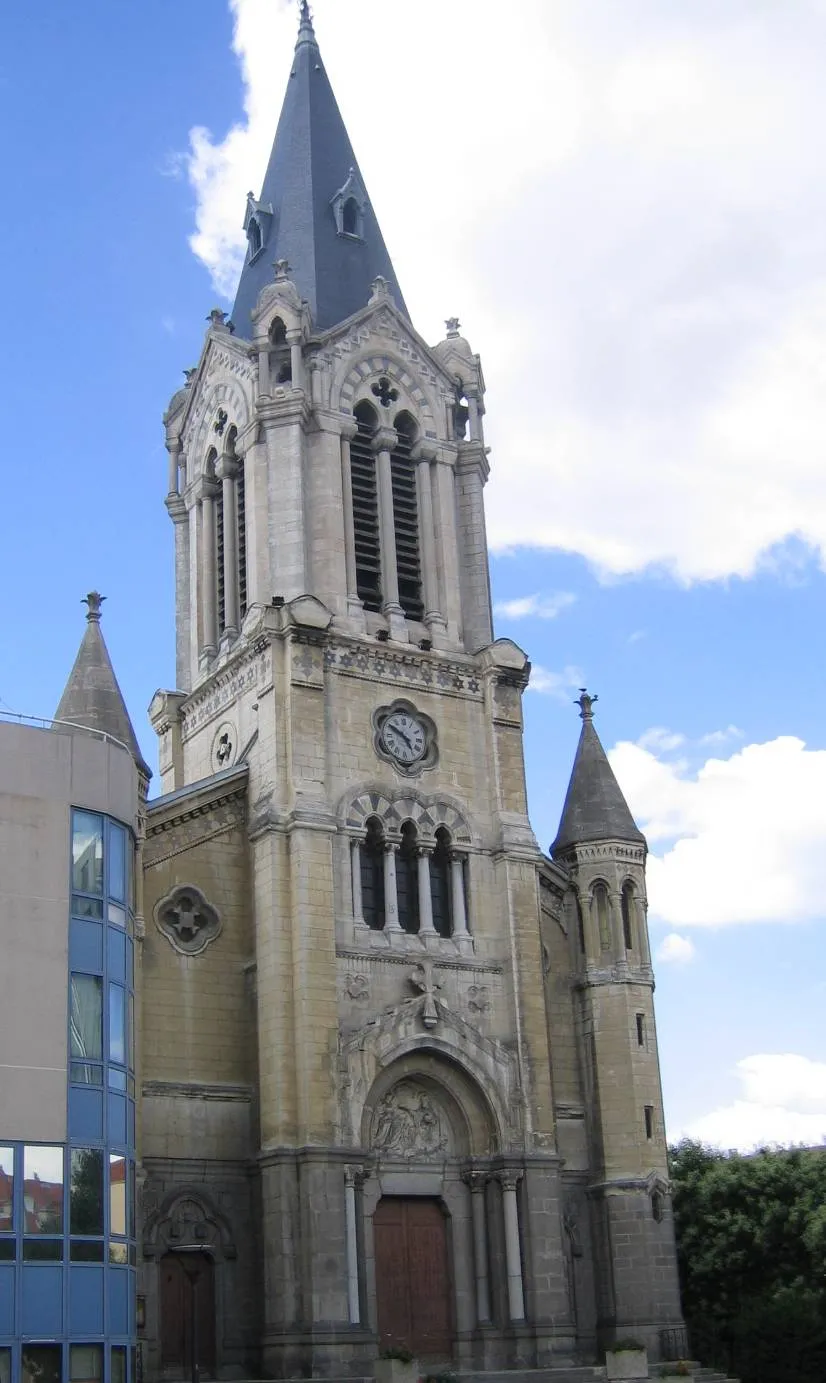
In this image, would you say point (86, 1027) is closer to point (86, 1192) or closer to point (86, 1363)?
point (86, 1192)

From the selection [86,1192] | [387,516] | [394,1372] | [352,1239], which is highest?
[387,516]

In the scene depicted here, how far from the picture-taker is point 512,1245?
38.1m

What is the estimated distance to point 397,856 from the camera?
40844 millimetres

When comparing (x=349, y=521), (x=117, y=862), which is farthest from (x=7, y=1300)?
(x=349, y=521)

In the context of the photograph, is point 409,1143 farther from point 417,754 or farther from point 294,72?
point 294,72

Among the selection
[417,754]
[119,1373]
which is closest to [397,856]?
[417,754]

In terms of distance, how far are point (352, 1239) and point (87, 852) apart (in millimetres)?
10901

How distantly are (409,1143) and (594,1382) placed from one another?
6.36 metres

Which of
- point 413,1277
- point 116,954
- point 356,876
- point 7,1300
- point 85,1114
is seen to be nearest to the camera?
point 7,1300

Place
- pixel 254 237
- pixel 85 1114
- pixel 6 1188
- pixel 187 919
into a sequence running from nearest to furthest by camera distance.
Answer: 1. pixel 6 1188
2. pixel 85 1114
3. pixel 187 919
4. pixel 254 237

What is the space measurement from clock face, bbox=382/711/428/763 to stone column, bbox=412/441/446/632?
313cm

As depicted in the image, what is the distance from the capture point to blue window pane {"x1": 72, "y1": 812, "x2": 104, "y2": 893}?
30156mm

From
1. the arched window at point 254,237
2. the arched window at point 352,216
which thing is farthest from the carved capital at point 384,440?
the arched window at point 254,237

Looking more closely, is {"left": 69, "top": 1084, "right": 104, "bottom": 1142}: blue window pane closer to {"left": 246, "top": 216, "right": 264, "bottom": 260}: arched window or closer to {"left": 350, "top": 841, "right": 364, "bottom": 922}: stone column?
{"left": 350, "top": 841, "right": 364, "bottom": 922}: stone column
